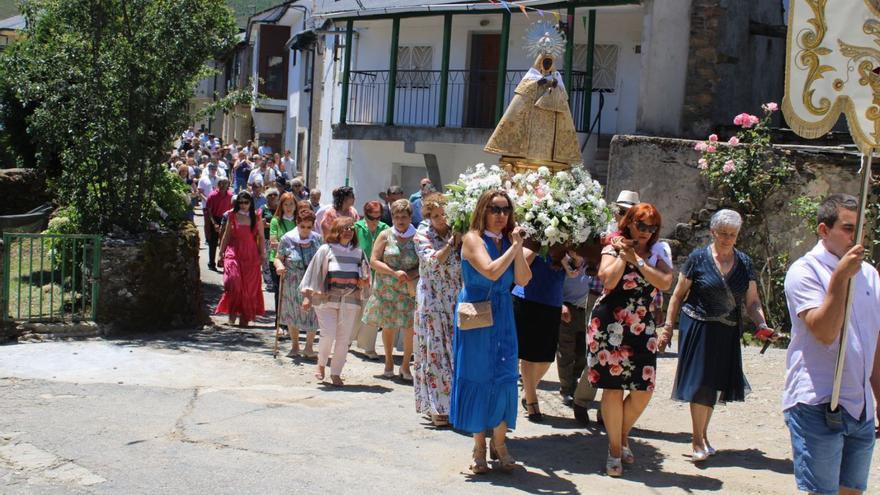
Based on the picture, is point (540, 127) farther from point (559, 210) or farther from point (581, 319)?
point (559, 210)

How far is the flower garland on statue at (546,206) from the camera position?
7.11m

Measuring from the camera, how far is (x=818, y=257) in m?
5.06

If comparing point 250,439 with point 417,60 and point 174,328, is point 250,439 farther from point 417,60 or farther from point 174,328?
point 417,60

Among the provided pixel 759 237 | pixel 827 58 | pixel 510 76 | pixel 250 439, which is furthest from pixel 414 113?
pixel 827 58

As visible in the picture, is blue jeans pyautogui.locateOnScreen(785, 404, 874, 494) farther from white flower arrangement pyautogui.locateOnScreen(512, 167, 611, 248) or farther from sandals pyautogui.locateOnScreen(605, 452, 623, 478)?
white flower arrangement pyautogui.locateOnScreen(512, 167, 611, 248)

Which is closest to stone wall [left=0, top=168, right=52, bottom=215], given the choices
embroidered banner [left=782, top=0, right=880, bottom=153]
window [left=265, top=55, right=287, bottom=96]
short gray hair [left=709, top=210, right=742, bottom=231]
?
short gray hair [left=709, top=210, right=742, bottom=231]

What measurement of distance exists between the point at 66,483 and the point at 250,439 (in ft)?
4.65

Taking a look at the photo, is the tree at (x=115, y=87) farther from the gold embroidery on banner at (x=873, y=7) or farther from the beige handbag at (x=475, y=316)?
the gold embroidery on banner at (x=873, y=7)

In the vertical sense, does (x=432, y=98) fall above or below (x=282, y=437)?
above

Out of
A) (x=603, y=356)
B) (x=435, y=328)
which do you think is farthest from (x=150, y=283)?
(x=603, y=356)

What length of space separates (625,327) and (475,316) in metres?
1.04

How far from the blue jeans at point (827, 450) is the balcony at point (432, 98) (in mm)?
15598

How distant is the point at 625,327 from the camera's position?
684 cm

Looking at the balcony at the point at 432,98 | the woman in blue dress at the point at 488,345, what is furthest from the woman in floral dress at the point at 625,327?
the balcony at the point at 432,98
